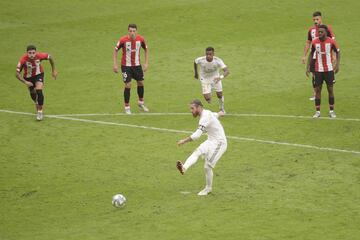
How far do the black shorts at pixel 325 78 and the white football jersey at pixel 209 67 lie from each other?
2.79 meters

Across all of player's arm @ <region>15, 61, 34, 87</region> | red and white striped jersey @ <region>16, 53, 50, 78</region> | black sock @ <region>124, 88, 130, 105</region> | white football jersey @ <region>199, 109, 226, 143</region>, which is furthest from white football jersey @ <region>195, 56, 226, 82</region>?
white football jersey @ <region>199, 109, 226, 143</region>

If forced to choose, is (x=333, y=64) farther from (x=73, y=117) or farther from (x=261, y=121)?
(x=73, y=117)

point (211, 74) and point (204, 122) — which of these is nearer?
point (204, 122)

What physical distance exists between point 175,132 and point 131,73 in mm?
2949

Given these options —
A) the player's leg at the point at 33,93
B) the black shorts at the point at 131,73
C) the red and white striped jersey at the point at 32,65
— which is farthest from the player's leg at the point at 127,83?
the player's leg at the point at 33,93

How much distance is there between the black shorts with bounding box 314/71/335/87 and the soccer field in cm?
115

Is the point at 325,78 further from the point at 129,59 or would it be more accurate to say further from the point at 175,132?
the point at 129,59

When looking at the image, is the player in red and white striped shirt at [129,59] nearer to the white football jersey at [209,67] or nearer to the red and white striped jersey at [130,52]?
the red and white striped jersey at [130,52]

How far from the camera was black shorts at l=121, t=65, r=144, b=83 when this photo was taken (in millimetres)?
24547

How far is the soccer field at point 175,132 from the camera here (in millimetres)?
16469

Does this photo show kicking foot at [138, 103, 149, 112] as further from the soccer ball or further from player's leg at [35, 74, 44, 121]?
the soccer ball

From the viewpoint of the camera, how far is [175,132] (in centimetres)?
2284

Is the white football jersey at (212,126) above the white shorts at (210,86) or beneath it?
beneath

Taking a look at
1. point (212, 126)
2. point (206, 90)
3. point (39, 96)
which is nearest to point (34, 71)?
point (39, 96)
